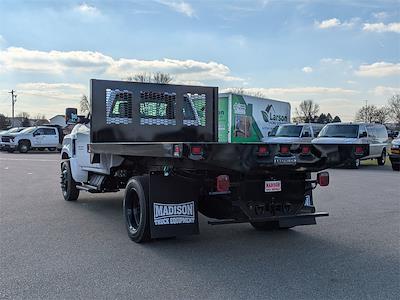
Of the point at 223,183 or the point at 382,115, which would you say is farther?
the point at 382,115

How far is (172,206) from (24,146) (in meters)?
29.3

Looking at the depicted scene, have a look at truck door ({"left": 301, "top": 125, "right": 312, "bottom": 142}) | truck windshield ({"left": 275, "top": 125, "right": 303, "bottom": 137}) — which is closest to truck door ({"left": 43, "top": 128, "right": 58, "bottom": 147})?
truck windshield ({"left": 275, "top": 125, "right": 303, "bottom": 137})

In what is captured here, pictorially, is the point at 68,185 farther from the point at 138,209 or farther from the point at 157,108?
the point at 138,209

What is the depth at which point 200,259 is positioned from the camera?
19.3 feet

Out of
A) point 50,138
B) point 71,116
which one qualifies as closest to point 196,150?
point 71,116

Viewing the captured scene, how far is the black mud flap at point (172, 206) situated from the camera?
637 centimetres

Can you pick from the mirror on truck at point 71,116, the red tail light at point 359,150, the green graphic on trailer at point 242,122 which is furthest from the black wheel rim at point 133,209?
the green graphic on trailer at point 242,122

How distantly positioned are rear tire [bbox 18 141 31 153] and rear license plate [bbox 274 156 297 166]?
3016cm

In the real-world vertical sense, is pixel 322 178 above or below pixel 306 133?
below

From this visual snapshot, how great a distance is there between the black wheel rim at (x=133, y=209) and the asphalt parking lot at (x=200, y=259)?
31 centimetres

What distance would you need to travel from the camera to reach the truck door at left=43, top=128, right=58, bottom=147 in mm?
33944

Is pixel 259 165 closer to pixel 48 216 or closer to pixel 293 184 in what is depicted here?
pixel 293 184

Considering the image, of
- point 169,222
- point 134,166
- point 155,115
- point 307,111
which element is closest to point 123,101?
point 155,115

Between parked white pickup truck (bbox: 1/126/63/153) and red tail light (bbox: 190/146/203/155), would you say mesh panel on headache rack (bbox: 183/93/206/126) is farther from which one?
parked white pickup truck (bbox: 1/126/63/153)
